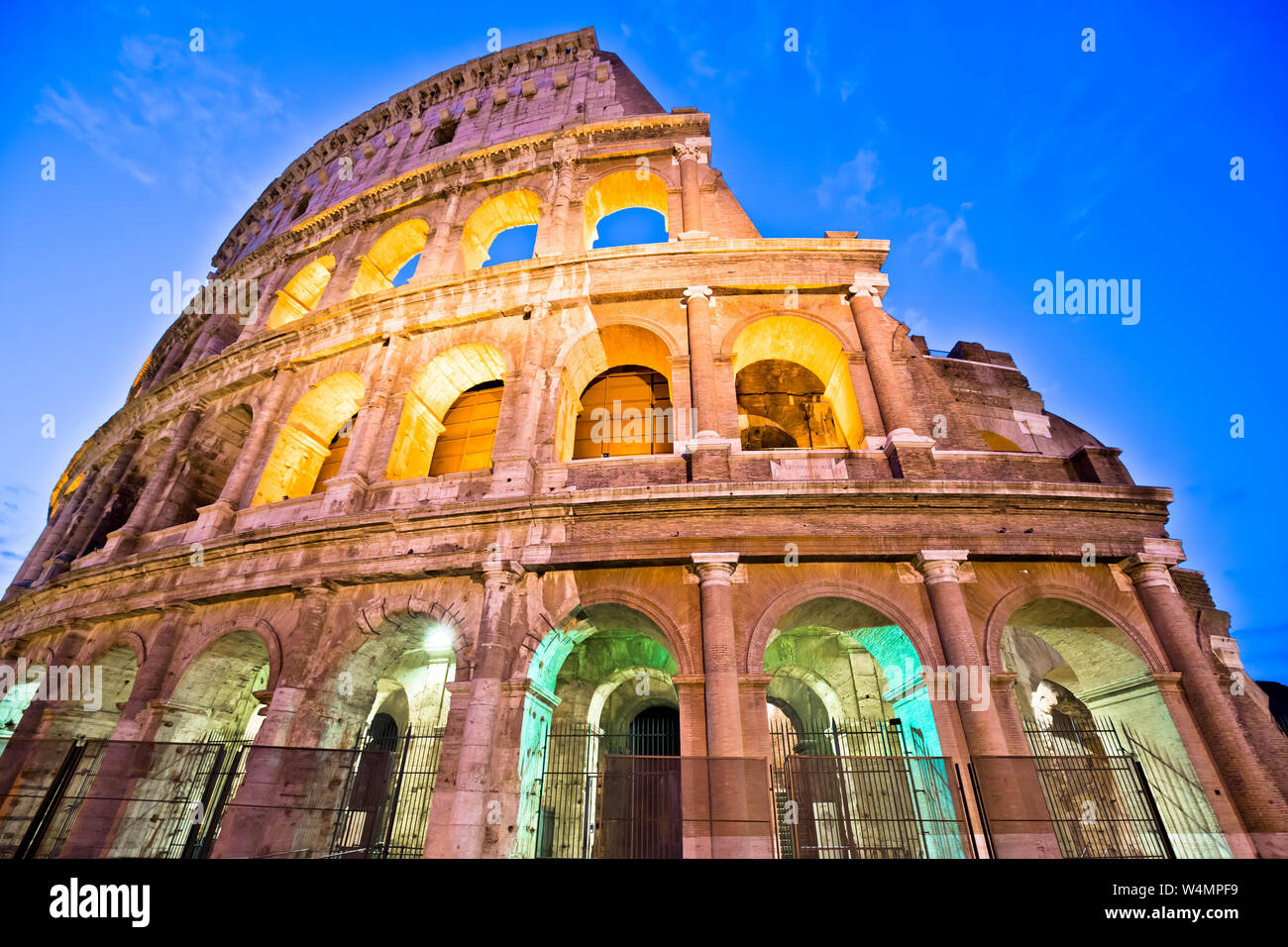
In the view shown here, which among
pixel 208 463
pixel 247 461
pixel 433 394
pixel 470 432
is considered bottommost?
pixel 247 461

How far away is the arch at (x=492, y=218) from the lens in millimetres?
13344

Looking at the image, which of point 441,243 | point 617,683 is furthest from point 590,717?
point 441,243

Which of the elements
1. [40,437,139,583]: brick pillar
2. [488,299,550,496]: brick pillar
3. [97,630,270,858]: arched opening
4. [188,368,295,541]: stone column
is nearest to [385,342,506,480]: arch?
[488,299,550,496]: brick pillar

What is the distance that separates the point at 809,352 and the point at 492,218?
28.5 feet

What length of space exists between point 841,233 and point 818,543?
21.4 feet

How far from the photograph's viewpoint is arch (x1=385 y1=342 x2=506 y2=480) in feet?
34.1

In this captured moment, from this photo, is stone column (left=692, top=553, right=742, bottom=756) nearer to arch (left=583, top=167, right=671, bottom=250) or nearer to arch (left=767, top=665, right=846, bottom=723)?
arch (left=767, top=665, right=846, bottom=723)

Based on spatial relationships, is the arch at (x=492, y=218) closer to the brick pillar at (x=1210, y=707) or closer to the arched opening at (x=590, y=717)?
the arched opening at (x=590, y=717)

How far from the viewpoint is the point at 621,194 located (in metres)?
13.3

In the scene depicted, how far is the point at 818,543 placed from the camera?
755 cm

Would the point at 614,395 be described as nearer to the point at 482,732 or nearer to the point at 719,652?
the point at 719,652

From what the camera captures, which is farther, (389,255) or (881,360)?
(389,255)

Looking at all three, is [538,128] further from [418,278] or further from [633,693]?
[633,693]

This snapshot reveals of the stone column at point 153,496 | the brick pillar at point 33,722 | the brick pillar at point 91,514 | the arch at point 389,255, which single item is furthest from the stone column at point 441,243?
the brick pillar at point 33,722
